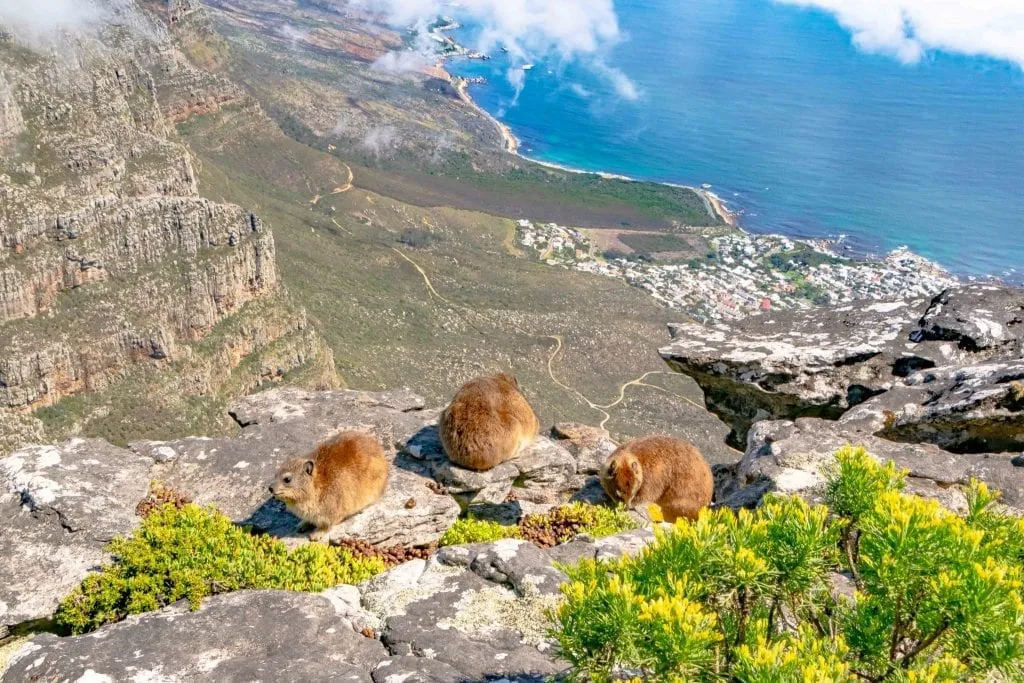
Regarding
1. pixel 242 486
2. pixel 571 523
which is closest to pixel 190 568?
pixel 242 486

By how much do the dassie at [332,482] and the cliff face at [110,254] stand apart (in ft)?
228

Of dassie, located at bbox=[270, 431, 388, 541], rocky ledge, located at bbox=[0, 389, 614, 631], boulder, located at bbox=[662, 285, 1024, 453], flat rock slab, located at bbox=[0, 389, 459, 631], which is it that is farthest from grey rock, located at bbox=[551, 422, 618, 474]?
dassie, located at bbox=[270, 431, 388, 541]

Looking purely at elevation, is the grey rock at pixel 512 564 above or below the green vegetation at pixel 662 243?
below

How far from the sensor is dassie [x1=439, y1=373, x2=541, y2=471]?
44.3 feet

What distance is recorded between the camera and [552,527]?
12914 mm

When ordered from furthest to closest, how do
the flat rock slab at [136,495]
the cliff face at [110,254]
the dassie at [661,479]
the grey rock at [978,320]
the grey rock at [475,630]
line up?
the cliff face at [110,254]
the grey rock at [978,320]
the dassie at [661,479]
the flat rock slab at [136,495]
the grey rock at [475,630]

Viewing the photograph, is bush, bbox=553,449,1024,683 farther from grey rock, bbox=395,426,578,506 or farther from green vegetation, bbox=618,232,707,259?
green vegetation, bbox=618,232,707,259

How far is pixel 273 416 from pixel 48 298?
232 ft

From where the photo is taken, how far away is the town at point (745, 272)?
129375 mm

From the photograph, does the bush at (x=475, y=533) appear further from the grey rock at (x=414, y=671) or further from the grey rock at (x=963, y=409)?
the grey rock at (x=963, y=409)

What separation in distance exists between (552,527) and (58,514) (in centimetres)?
676

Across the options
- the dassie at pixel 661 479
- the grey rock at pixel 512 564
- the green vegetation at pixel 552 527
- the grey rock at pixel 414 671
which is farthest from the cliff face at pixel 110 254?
the grey rock at pixel 414 671

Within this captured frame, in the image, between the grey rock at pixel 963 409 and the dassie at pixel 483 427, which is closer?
the dassie at pixel 483 427

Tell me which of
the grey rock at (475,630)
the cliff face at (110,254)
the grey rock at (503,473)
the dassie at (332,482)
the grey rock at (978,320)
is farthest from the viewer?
the cliff face at (110,254)
